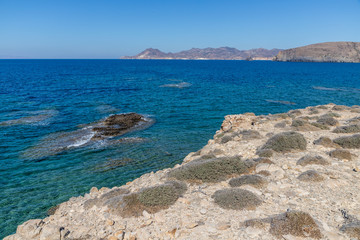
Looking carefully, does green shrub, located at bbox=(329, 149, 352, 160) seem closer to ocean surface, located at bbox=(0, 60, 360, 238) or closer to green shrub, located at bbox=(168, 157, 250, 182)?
green shrub, located at bbox=(168, 157, 250, 182)

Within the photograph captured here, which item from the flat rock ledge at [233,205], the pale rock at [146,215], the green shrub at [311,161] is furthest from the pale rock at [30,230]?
the green shrub at [311,161]

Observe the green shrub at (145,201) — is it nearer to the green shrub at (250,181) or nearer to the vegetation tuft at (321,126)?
the green shrub at (250,181)

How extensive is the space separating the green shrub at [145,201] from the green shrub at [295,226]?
4.07 m

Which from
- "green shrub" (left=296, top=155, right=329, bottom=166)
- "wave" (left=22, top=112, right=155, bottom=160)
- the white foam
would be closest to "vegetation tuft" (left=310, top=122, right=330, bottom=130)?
"green shrub" (left=296, top=155, right=329, bottom=166)

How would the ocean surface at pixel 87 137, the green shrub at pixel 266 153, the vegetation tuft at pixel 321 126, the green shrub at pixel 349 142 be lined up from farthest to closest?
the vegetation tuft at pixel 321 126, the ocean surface at pixel 87 137, the green shrub at pixel 349 142, the green shrub at pixel 266 153

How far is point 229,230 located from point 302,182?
5085 mm

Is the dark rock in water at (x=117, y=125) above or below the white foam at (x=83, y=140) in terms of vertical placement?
above

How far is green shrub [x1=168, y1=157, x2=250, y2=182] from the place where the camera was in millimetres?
11739

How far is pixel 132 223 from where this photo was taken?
8.61 m

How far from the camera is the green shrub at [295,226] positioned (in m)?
7.19

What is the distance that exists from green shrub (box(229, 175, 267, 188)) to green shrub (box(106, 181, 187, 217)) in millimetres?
2637

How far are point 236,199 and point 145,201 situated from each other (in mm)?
3729

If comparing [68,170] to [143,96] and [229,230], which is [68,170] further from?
[143,96]

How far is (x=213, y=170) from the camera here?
12023mm
